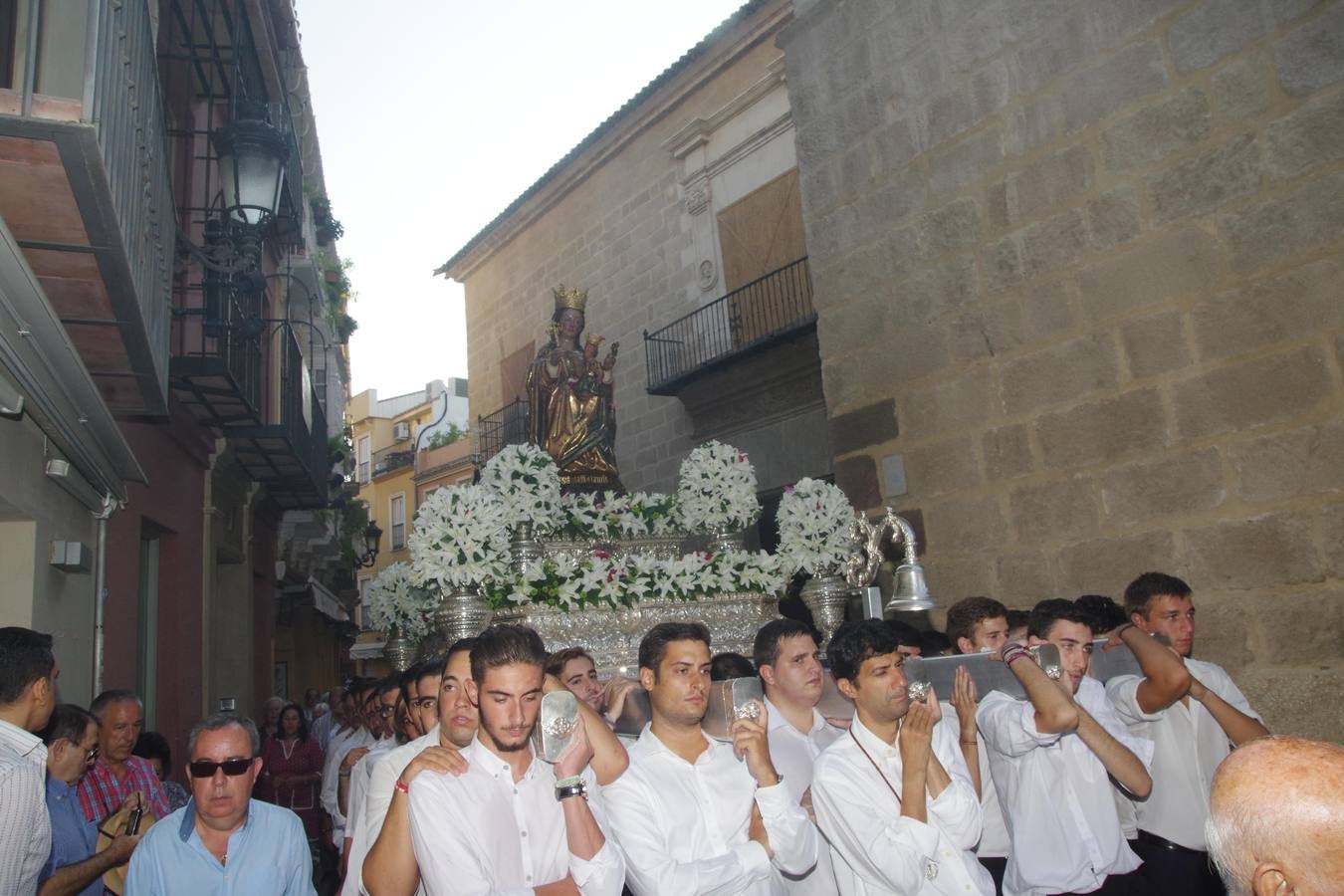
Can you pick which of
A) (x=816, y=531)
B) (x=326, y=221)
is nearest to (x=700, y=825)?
(x=816, y=531)

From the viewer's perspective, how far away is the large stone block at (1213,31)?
448 cm

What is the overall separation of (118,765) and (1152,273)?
4.92m

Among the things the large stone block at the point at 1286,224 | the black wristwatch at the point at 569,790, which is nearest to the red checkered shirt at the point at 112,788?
the black wristwatch at the point at 569,790

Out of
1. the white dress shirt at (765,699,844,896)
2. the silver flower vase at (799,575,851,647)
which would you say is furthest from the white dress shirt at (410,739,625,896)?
the silver flower vase at (799,575,851,647)

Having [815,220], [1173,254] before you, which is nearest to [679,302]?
[815,220]

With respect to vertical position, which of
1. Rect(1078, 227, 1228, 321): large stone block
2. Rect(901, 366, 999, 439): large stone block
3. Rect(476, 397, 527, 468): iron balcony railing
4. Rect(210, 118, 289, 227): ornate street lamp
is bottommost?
Rect(901, 366, 999, 439): large stone block

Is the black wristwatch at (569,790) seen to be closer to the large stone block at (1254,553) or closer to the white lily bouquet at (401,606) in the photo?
the large stone block at (1254,553)

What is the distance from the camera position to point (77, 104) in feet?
11.4

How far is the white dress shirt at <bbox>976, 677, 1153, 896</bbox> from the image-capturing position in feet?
10.7

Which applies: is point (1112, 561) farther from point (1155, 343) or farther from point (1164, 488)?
point (1155, 343)

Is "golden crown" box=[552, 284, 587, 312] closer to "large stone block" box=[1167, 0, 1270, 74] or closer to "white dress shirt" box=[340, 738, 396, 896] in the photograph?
"white dress shirt" box=[340, 738, 396, 896]

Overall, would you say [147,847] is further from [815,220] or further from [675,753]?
[815,220]

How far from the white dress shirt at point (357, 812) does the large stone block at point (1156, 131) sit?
4100 mm

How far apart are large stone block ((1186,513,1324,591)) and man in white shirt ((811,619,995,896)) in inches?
80.0
